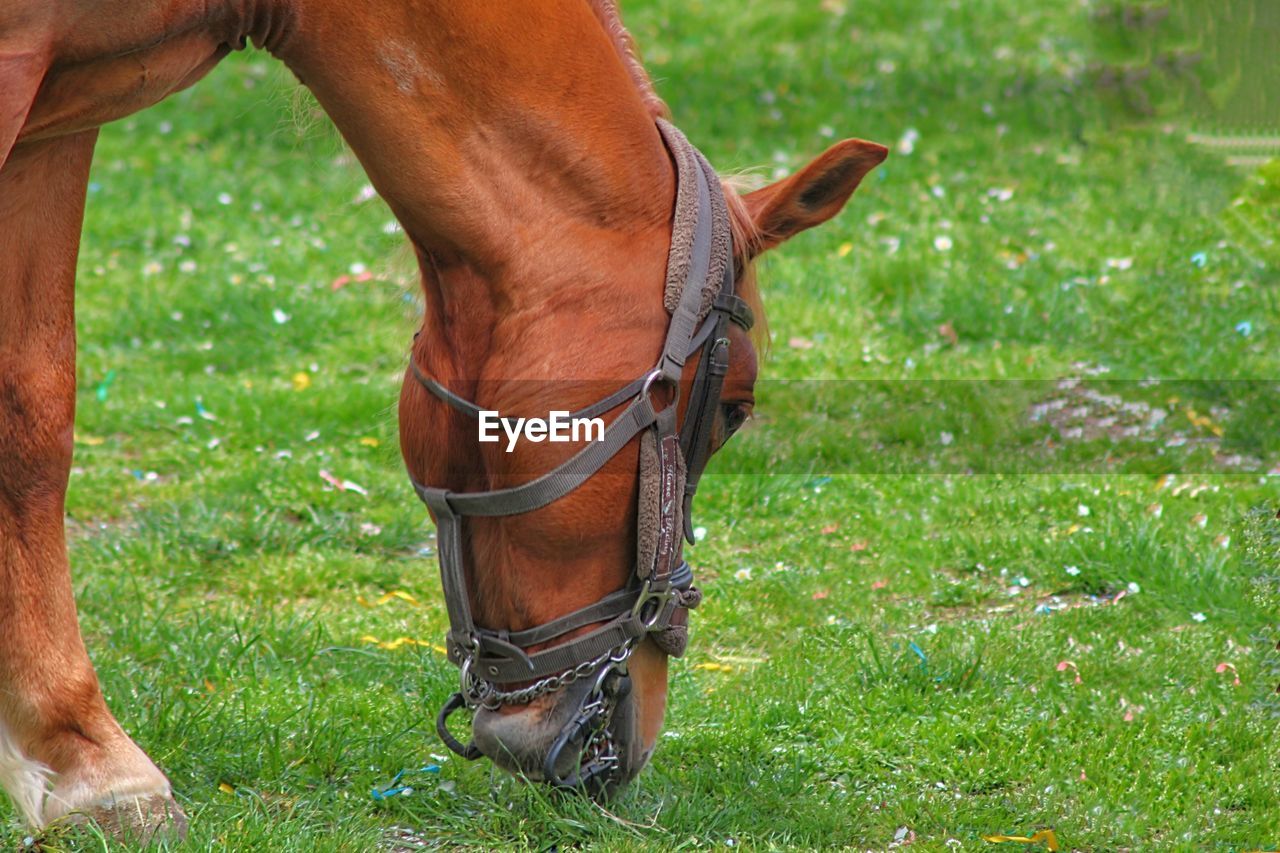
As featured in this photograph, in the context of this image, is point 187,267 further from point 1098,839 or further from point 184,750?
point 1098,839

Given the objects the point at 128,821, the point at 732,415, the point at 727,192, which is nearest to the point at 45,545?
the point at 128,821

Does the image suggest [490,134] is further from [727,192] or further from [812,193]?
[812,193]

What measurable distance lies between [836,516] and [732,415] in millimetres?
2111

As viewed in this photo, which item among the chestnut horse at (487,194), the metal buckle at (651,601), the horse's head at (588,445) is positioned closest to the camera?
the chestnut horse at (487,194)

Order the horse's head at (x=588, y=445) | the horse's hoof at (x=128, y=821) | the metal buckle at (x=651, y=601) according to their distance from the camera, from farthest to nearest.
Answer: the horse's hoof at (x=128, y=821), the metal buckle at (x=651, y=601), the horse's head at (x=588, y=445)

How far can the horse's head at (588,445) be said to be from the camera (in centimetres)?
273

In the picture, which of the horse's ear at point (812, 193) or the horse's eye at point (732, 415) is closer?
the horse's ear at point (812, 193)

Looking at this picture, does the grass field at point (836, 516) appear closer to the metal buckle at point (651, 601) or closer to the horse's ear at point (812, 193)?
the metal buckle at point (651, 601)

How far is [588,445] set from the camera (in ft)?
9.02

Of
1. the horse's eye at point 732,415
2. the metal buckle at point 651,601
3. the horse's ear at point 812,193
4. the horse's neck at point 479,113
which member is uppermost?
the horse's neck at point 479,113

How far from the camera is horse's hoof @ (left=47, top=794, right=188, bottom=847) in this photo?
2.98 meters

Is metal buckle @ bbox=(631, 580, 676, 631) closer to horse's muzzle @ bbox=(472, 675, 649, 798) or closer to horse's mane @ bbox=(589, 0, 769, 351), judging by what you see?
horse's muzzle @ bbox=(472, 675, 649, 798)

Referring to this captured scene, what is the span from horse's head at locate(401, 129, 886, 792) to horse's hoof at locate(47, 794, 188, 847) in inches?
25.5

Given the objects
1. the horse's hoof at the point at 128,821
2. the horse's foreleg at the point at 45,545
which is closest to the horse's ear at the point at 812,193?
the horse's foreleg at the point at 45,545
